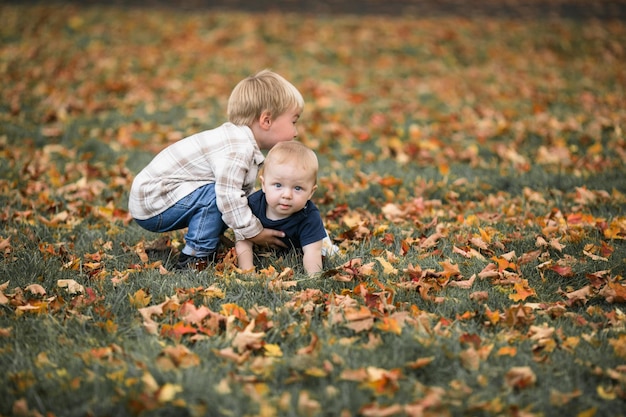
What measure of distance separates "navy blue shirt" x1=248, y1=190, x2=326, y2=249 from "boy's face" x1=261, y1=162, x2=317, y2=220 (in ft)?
0.31

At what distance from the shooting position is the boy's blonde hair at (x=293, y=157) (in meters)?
3.62

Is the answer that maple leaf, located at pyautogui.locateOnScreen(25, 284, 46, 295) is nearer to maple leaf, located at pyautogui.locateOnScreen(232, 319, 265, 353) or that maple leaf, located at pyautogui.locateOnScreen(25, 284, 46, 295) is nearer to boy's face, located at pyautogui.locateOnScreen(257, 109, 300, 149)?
maple leaf, located at pyautogui.locateOnScreen(232, 319, 265, 353)

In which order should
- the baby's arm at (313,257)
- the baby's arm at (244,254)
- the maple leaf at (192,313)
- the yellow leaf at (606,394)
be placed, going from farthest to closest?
the baby's arm at (244,254) < the baby's arm at (313,257) < the maple leaf at (192,313) < the yellow leaf at (606,394)

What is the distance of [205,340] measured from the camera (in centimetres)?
290

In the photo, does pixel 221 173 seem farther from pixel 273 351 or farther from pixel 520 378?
pixel 520 378

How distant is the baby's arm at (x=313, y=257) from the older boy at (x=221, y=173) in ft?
0.67

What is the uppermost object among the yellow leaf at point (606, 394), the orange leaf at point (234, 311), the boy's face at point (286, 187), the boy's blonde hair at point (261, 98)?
the boy's blonde hair at point (261, 98)

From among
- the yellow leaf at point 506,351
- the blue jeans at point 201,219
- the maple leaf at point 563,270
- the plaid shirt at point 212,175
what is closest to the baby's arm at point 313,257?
the plaid shirt at point 212,175

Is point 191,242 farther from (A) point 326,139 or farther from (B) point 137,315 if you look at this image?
(A) point 326,139

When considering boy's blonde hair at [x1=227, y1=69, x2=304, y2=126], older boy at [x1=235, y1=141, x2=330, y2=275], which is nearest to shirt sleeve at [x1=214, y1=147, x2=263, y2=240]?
older boy at [x1=235, y1=141, x2=330, y2=275]

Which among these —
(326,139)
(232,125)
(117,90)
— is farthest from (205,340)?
(117,90)

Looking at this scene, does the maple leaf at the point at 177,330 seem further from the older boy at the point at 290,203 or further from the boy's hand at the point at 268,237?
the boy's hand at the point at 268,237

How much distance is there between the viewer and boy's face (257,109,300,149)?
387cm

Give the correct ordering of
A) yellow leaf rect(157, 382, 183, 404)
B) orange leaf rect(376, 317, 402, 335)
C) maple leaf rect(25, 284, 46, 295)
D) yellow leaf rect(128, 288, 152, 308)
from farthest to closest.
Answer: maple leaf rect(25, 284, 46, 295) < yellow leaf rect(128, 288, 152, 308) < orange leaf rect(376, 317, 402, 335) < yellow leaf rect(157, 382, 183, 404)
